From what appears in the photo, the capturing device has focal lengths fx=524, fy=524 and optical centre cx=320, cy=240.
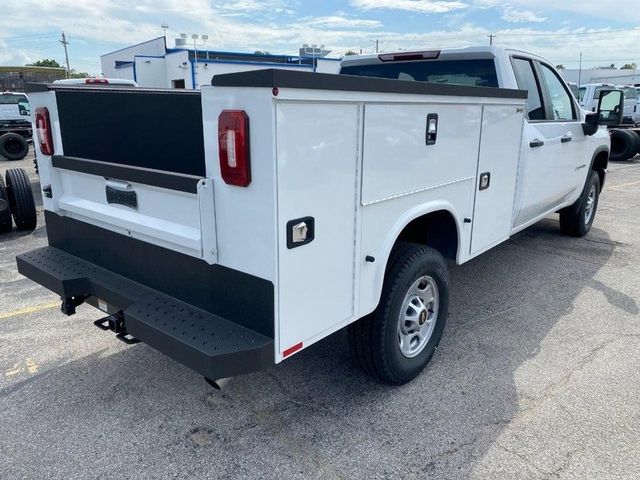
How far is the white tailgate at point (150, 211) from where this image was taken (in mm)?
2332

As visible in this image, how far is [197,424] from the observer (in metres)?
2.85

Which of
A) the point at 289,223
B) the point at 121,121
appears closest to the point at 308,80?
the point at 289,223

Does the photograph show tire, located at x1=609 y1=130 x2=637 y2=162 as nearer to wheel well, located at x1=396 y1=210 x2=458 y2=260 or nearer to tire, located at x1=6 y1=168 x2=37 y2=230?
wheel well, located at x1=396 y1=210 x2=458 y2=260

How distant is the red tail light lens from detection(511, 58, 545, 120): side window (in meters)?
3.03

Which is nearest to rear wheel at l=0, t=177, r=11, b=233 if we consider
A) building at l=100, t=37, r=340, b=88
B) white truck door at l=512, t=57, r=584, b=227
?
white truck door at l=512, t=57, r=584, b=227

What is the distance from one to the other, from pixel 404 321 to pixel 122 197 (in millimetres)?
1744

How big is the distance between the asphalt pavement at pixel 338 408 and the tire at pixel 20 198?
2542 millimetres

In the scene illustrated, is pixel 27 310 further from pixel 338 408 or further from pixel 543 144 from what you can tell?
pixel 543 144

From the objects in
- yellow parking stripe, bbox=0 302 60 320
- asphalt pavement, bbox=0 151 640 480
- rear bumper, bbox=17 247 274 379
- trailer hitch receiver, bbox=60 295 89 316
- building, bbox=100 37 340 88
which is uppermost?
building, bbox=100 37 340 88

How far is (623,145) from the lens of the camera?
15.3m

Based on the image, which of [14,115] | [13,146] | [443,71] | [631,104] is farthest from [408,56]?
[631,104]

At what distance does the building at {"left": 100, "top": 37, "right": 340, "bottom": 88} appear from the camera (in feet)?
56.0

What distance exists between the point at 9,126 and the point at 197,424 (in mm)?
20550

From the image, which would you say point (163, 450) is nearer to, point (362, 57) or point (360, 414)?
point (360, 414)
